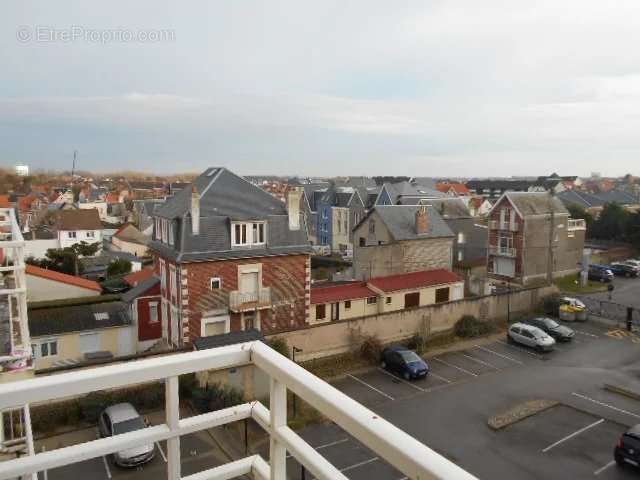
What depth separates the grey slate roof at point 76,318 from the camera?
23.6 m

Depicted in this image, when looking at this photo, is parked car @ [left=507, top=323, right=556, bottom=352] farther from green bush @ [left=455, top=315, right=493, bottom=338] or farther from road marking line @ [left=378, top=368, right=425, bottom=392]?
road marking line @ [left=378, top=368, right=425, bottom=392]

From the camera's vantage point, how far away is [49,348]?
23266 mm

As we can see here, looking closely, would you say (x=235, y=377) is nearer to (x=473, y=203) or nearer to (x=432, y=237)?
(x=432, y=237)

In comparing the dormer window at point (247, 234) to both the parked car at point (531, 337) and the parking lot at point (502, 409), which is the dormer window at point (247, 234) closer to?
the parking lot at point (502, 409)

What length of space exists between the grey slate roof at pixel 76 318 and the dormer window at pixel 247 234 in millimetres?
7385

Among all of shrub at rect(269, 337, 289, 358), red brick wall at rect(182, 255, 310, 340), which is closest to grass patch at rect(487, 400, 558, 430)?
shrub at rect(269, 337, 289, 358)

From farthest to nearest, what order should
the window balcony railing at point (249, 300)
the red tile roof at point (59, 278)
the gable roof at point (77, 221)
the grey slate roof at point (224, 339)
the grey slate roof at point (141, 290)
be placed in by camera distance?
1. the gable roof at point (77, 221)
2. the red tile roof at point (59, 278)
3. the grey slate roof at point (141, 290)
4. the window balcony railing at point (249, 300)
5. the grey slate roof at point (224, 339)

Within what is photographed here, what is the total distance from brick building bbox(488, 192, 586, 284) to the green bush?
13.2m

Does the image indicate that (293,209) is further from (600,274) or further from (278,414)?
(600,274)

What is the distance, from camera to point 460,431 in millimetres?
18359

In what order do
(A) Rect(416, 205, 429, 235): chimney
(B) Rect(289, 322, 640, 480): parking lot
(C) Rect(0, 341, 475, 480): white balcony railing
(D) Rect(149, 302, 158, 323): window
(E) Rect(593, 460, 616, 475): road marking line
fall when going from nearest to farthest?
(C) Rect(0, 341, 475, 480): white balcony railing → (E) Rect(593, 460, 616, 475): road marking line → (B) Rect(289, 322, 640, 480): parking lot → (D) Rect(149, 302, 158, 323): window → (A) Rect(416, 205, 429, 235): chimney

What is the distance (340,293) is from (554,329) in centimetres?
1204

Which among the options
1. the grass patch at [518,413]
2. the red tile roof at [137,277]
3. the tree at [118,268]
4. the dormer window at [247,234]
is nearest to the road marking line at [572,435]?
the grass patch at [518,413]

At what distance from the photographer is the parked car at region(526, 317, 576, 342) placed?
28.0m
